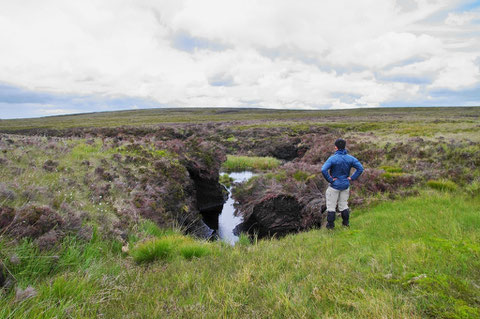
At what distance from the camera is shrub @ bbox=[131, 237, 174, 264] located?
5266mm

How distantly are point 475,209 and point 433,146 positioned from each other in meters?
12.5

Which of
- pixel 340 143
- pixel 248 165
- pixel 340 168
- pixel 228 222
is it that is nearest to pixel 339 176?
pixel 340 168

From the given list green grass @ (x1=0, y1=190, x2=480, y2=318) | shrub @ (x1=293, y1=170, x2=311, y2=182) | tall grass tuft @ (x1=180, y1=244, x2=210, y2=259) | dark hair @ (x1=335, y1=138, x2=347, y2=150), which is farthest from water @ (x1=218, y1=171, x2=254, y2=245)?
green grass @ (x1=0, y1=190, x2=480, y2=318)

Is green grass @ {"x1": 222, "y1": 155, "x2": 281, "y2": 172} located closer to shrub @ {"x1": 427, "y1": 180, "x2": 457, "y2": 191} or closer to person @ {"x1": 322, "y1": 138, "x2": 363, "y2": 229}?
shrub @ {"x1": 427, "y1": 180, "x2": 457, "y2": 191}

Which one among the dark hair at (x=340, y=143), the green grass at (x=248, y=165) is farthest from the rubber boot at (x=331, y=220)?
the green grass at (x=248, y=165)

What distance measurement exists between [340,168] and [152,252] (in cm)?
619

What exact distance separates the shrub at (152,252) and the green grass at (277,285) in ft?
0.60

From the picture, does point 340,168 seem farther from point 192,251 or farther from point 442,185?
point 442,185

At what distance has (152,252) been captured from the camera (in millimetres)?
5324

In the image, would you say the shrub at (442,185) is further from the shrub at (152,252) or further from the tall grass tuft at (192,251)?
the shrub at (152,252)

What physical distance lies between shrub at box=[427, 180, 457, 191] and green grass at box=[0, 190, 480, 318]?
238 inches

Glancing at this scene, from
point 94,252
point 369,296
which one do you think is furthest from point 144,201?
point 369,296

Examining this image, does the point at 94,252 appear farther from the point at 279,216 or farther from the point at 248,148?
the point at 248,148

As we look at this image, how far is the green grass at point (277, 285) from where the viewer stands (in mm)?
3102
